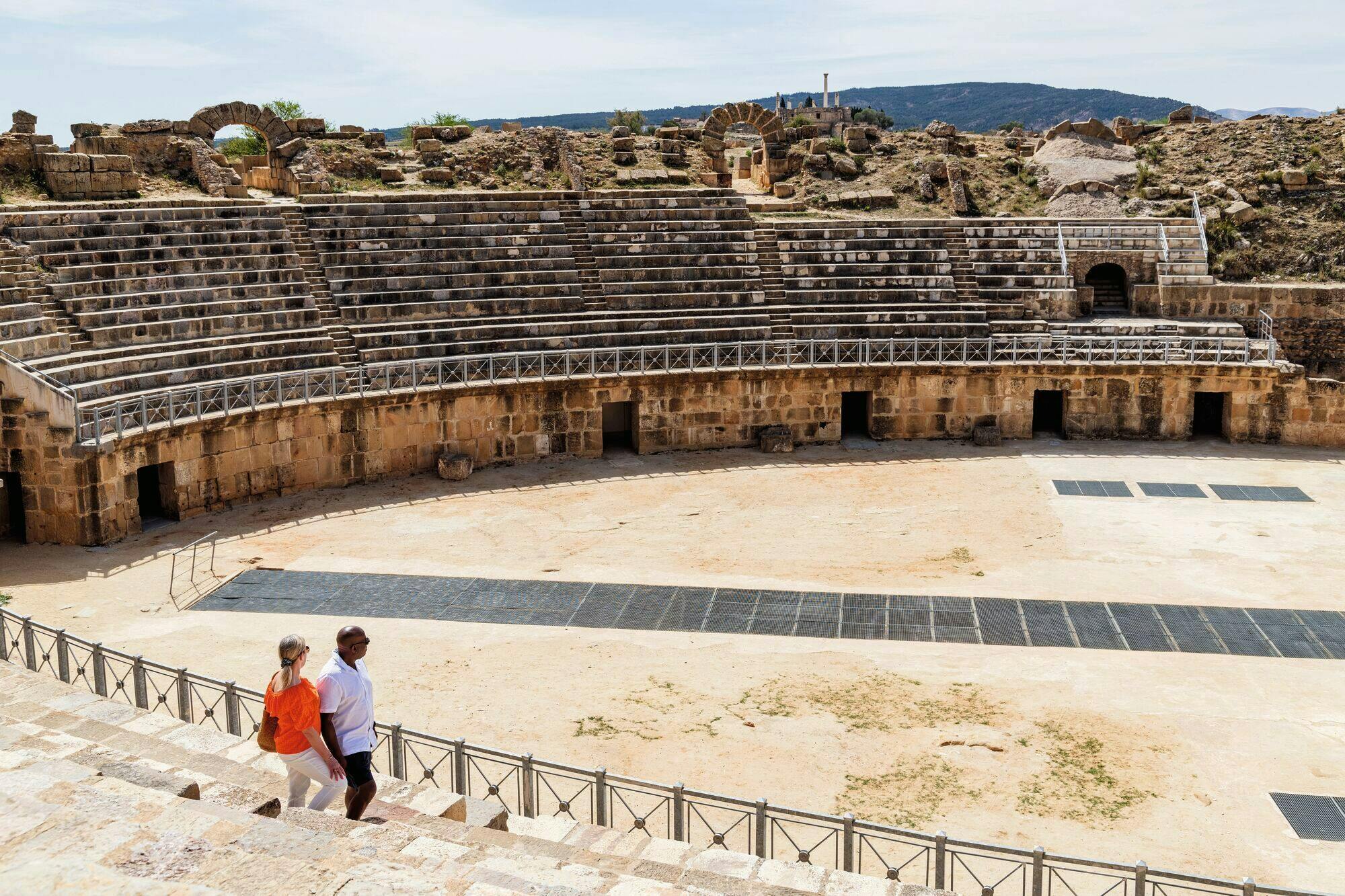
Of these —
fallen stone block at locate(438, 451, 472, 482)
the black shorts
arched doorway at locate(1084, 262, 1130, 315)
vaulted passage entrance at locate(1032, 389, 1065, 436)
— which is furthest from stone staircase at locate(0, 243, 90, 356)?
arched doorway at locate(1084, 262, 1130, 315)

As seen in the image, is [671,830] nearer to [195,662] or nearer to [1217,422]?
[195,662]

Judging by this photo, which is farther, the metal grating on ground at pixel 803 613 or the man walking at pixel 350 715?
the metal grating on ground at pixel 803 613

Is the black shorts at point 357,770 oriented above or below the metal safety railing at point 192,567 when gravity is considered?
above

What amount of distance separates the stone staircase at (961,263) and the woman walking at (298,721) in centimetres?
2164

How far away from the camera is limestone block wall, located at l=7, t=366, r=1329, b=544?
20.9m

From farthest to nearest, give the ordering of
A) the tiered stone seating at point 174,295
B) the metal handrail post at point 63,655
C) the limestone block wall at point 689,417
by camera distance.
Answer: the limestone block wall at point 689,417 → the tiered stone seating at point 174,295 → the metal handrail post at point 63,655

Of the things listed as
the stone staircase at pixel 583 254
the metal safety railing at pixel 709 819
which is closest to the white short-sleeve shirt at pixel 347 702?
the metal safety railing at pixel 709 819

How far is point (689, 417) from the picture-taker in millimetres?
24922

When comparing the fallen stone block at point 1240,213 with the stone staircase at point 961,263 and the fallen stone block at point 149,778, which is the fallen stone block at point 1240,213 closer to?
the stone staircase at point 961,263

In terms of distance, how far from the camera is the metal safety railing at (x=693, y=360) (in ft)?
69.8

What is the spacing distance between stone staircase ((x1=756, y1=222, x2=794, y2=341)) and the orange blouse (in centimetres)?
1878

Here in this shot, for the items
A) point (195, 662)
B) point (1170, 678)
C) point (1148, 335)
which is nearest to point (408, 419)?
point (195, 662)

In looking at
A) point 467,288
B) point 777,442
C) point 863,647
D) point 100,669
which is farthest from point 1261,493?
point 100,669

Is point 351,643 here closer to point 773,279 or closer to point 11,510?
point 11,510
